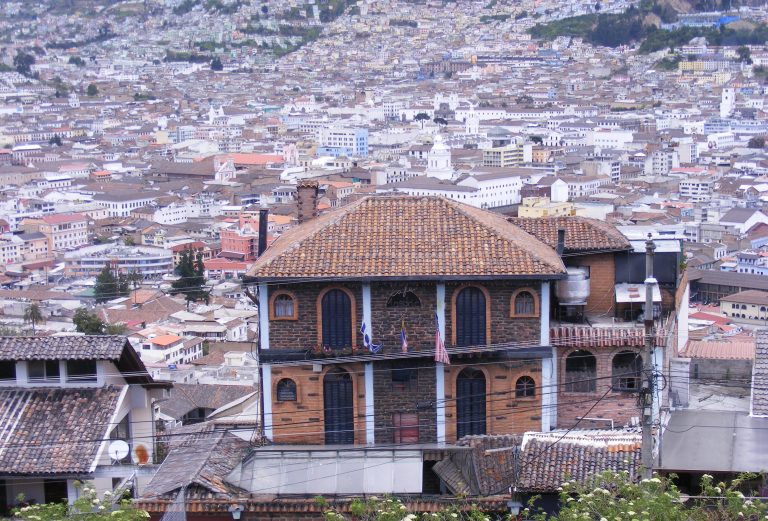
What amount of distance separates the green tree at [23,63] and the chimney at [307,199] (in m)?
119

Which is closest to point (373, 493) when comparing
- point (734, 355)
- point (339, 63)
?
point (734, 355)

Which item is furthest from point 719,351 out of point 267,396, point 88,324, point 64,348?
point 88,324

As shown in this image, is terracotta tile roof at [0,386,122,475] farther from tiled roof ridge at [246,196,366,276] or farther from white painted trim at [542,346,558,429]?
white painted trim at [542,346,558,429]

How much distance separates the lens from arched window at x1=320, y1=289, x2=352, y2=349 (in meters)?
12.0

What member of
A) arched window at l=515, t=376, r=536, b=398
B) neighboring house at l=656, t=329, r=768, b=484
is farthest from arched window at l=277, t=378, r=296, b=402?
neighboring house at l=656, t=329, r=768, b=484

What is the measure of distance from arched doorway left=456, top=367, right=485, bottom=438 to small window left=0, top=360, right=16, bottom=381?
3.76 metres

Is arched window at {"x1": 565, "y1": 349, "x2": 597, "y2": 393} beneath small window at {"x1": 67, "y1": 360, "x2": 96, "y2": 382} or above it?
beneath

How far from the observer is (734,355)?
46.1 feet

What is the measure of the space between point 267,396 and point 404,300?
148cm

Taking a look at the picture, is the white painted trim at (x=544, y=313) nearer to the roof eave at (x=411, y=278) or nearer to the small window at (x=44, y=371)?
the roof eave at (x=411, y=278)

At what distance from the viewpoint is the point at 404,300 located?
12000 millimetres

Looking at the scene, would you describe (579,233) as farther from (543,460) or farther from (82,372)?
(82,372)

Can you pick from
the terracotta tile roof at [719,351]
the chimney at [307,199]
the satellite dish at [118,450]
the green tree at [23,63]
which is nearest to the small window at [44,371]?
the satellite dish at [118,450]

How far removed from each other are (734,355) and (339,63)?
123127 millimetres
